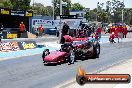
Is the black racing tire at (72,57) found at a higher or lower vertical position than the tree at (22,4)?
lower

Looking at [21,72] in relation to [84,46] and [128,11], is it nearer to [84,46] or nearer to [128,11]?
[84,46]

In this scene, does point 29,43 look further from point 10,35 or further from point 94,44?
point 10,35

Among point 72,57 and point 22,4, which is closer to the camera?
point 72,57

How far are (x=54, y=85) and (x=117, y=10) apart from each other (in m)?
134

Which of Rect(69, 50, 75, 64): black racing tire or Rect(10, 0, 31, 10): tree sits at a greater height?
Rect(10, 0, 31, 10): tree

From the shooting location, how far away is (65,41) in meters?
16.7

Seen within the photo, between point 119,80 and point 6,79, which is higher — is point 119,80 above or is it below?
above

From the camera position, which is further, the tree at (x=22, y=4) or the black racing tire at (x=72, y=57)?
the tree at (x=22, y=4)

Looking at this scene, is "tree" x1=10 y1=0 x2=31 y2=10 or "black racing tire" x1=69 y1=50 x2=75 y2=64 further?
"tree" x1=10 y1=0 x2=31 y2=10

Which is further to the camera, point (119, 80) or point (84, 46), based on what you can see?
point (84, 46)

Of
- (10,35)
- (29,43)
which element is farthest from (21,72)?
(10,35)

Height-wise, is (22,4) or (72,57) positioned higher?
(22,4)

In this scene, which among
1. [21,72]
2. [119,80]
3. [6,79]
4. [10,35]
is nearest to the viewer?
[119,80]

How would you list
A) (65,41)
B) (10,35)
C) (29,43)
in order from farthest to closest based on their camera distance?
(10,35)
(29,43)
(65,41)
